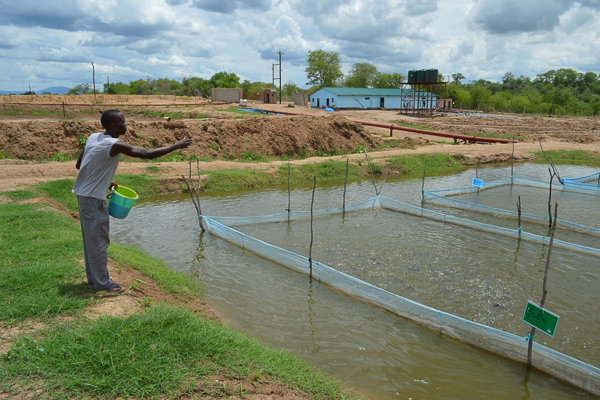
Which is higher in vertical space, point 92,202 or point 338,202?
point 92,202

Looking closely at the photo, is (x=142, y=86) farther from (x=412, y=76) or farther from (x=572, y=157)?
(x=572, y=157)

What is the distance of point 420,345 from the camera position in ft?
17.0

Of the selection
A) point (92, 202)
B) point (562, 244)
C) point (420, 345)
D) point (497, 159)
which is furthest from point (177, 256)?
point (497, 159)

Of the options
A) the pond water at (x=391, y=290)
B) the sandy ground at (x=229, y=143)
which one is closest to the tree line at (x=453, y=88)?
the sandy ground at (x=229, y=143)

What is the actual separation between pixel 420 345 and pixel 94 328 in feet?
12.0

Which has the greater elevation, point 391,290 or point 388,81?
point 388,81

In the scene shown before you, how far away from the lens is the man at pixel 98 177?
4066mm

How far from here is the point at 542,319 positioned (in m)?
4.17

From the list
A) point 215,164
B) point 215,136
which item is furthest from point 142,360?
point 215,136

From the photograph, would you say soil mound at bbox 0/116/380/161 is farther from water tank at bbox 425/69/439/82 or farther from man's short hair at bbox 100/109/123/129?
water tank at bbox 425/69/439/82

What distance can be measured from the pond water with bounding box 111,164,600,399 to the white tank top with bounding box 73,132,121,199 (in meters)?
2.57

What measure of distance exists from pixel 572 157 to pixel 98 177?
2283 cm

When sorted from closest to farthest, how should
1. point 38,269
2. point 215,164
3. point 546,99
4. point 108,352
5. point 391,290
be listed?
point 108,352 < point 38,269 < point 391,290 < point 215,164 < point 546,99

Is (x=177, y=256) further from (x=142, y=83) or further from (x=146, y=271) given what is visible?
(x=142, y=83)
